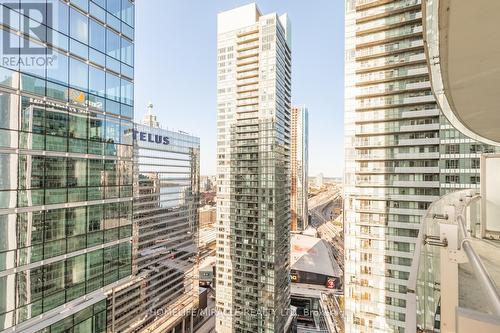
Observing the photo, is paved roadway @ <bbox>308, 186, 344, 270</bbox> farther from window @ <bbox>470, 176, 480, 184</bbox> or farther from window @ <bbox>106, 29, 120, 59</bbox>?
window @ <bbox>106, 29, 120, 59</bbox>

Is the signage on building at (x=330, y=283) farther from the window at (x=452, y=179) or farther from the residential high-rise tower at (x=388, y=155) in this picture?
the window at (x=452, y=179)

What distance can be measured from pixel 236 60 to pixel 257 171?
11380 mm

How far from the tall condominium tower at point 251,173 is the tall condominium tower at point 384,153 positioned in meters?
8.39

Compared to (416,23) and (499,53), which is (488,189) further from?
(416,23)

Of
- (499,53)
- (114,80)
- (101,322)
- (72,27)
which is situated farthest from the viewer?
(114,80)

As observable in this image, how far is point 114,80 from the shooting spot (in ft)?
31.7

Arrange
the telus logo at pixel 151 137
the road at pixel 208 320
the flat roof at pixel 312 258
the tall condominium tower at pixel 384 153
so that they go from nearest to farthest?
the tall condominium tower at pixel 384 153 → the telus logo at pixel 151 137 → the road at pixel 208 320 → the flat roof at pixel 312 258

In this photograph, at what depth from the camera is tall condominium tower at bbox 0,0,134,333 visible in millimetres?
6488

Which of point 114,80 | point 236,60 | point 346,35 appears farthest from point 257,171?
point 114,80

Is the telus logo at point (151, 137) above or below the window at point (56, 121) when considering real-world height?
above

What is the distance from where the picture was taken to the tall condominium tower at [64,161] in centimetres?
649

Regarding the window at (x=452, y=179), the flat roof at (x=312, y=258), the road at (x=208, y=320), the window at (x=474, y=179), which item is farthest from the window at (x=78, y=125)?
the flat roof at (x=312, y=258)

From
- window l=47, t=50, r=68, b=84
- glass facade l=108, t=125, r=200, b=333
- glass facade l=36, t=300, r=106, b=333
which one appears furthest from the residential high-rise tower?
glass facade l=108, t=125, r=200, b=333

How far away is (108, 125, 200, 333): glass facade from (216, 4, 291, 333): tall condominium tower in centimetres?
711
